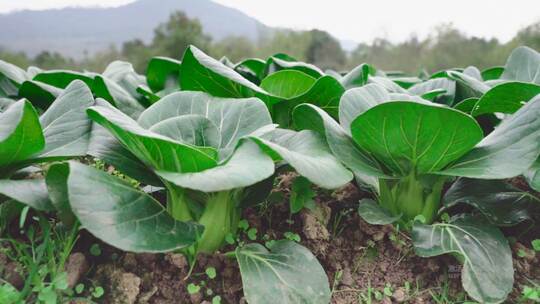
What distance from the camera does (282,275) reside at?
1164mm

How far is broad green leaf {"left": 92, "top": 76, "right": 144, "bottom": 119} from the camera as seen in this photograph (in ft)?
5.86

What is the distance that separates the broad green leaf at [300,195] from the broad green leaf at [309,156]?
14cm

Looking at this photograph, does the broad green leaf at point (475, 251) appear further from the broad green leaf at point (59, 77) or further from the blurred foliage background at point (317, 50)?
the blurred foliage background at point (317, 50)

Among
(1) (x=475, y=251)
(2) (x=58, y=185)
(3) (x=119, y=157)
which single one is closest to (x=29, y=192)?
(2) (x=58, y=185)

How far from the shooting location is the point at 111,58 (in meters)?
18.6

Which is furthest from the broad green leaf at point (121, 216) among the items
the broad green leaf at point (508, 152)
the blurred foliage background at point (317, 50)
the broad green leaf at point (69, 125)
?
the blurred foliage background at point (317, 50)

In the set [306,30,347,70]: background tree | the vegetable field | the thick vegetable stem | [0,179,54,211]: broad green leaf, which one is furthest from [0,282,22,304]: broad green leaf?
[306,30,347,70]: background tree

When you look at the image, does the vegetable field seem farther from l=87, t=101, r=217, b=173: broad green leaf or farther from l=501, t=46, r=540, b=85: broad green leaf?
l=501, t=46, r=540, b=85: broad green leaf

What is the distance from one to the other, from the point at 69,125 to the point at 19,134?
8.8 inches

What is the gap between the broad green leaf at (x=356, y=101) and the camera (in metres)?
1.33

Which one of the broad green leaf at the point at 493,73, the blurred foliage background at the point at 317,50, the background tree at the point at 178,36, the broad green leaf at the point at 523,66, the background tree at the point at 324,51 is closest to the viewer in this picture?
the broad green leaf at the point at 523,66

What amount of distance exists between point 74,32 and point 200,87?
20.7 meters

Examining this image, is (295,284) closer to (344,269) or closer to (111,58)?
(344,269)

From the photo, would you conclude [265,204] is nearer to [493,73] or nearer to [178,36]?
[493,73]
